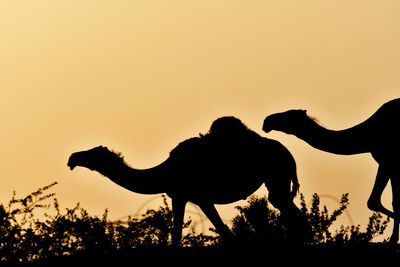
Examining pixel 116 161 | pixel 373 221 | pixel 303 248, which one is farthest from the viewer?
pixel 373 221

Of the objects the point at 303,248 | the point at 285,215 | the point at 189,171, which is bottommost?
the point at 303,248

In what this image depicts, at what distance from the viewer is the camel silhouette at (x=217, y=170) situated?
19078 mm

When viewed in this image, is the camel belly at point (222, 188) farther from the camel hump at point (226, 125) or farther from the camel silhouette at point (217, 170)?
the camel hump at point (226, 125)

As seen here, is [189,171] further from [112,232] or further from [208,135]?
[112,232]

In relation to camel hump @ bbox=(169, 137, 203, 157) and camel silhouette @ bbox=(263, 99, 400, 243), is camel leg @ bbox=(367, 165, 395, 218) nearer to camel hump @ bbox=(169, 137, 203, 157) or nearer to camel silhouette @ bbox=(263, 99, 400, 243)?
camel silhouette @ bbox=(263, 99, 400, 243)

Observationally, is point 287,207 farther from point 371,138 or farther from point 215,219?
point 371,138

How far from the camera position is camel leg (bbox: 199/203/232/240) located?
62.3 ft

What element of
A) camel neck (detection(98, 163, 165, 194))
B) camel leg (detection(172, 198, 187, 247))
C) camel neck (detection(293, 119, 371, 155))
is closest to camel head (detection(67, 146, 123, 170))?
camel neck (detection(98, 163, 165, 194))

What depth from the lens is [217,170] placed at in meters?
19.4

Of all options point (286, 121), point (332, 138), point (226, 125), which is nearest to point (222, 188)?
point (226, 125)

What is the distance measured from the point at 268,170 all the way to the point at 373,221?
417cm

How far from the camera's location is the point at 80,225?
19516 millimetres

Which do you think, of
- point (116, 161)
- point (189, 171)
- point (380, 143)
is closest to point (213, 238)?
point (189, 171)

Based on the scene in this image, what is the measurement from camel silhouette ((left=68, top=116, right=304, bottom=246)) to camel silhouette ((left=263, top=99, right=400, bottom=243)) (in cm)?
79
